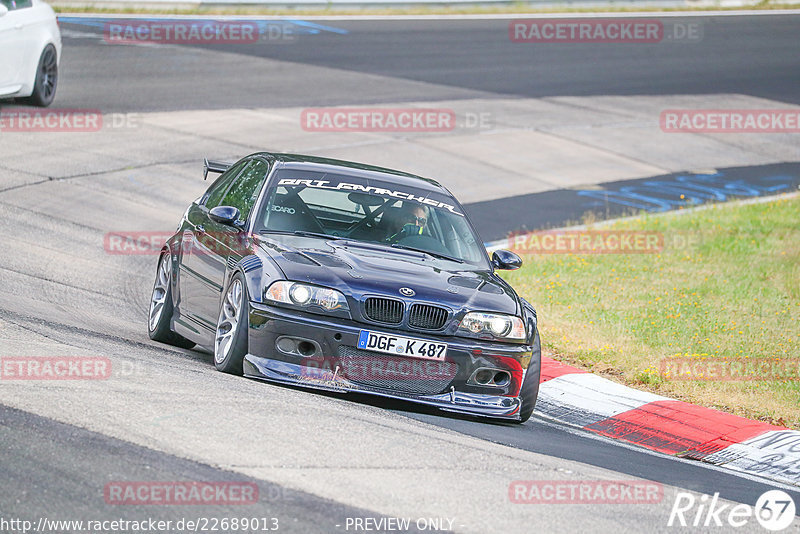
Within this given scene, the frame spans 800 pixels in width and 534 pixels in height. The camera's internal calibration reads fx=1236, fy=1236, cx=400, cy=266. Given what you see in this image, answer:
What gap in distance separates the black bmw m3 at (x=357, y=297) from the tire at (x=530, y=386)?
1 centimetres

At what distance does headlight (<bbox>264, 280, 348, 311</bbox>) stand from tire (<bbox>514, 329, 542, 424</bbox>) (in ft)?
4.37

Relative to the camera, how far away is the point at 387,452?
6242 millimetres

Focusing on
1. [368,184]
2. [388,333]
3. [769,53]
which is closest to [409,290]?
[388,333]

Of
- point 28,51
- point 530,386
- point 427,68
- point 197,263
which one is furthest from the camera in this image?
point 427,68

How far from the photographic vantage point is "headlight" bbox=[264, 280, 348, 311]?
24.9ft

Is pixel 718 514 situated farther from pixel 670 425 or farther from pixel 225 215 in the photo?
pixel 225 215

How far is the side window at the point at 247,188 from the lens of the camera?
909cm

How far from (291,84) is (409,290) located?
1665cm

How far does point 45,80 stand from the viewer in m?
18.1

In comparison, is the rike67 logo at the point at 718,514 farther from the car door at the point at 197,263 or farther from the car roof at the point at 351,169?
the car roof at the point at 351,169

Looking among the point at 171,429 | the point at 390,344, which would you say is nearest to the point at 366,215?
the point at 390,344

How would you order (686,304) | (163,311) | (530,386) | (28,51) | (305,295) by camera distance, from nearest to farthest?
(305,295), (530,386), (163,311), (686,304), (28,51)

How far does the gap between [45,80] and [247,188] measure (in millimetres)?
9880

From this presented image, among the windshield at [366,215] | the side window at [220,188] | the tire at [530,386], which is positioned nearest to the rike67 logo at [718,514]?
the tire at [530,386]
